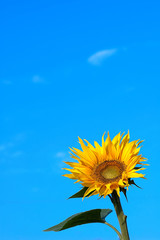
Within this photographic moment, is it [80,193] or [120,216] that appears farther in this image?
[80,193]

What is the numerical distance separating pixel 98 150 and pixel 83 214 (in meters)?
0.62

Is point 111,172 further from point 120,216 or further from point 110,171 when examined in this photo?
point 120,216

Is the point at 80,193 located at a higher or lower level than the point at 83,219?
higher

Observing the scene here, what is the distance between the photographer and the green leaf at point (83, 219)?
3640 millimetres

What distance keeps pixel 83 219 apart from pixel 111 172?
521 millimetres

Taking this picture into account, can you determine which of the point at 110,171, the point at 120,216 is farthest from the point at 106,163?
the point at 120,216

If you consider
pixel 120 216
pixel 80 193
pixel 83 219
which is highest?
pixel 80 193

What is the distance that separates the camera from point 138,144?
12.5ft

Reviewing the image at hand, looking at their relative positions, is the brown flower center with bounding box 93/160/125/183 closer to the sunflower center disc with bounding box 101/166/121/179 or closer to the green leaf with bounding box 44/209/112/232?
the sunflower center disc with bounding box 101/166/121/179

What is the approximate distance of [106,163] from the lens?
3.78 metres

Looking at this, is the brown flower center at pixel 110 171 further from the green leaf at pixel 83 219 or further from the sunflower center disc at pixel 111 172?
the green leaf at pixel 83 219

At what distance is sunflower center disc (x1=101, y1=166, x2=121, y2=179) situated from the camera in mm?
3723

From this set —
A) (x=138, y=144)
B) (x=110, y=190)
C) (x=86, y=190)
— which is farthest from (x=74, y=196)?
(x=138, y=144)

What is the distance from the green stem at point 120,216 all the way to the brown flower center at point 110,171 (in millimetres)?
199
